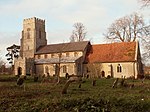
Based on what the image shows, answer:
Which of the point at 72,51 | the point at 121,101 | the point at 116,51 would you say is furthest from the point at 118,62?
the point at 121,101

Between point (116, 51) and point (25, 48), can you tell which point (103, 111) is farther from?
point (25, 48)

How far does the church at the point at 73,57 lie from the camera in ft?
175

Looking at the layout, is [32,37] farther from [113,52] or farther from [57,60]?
[113,52]

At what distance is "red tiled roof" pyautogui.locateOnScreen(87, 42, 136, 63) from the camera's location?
5353 centimetres

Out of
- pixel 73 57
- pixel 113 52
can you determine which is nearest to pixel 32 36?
pixel 73 57

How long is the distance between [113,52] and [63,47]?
1414 cm

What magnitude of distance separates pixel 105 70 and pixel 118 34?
368 inches

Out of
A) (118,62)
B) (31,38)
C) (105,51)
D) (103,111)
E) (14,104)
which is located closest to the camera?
(103,111)

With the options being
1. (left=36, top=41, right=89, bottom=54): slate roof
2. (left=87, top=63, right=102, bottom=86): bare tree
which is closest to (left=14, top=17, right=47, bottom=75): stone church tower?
(left=36, top=41, right=89, bottom=54): slate roof

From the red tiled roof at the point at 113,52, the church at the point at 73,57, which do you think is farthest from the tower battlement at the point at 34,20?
the red tiled roof at the point at 113,52

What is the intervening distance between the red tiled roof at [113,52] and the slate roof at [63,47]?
2.97m

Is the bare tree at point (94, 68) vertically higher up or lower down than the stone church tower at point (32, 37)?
lower down

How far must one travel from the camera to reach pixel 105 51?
57656 mm

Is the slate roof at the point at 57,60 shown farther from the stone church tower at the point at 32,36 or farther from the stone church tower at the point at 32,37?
the stone church tower at the point at 32,36
